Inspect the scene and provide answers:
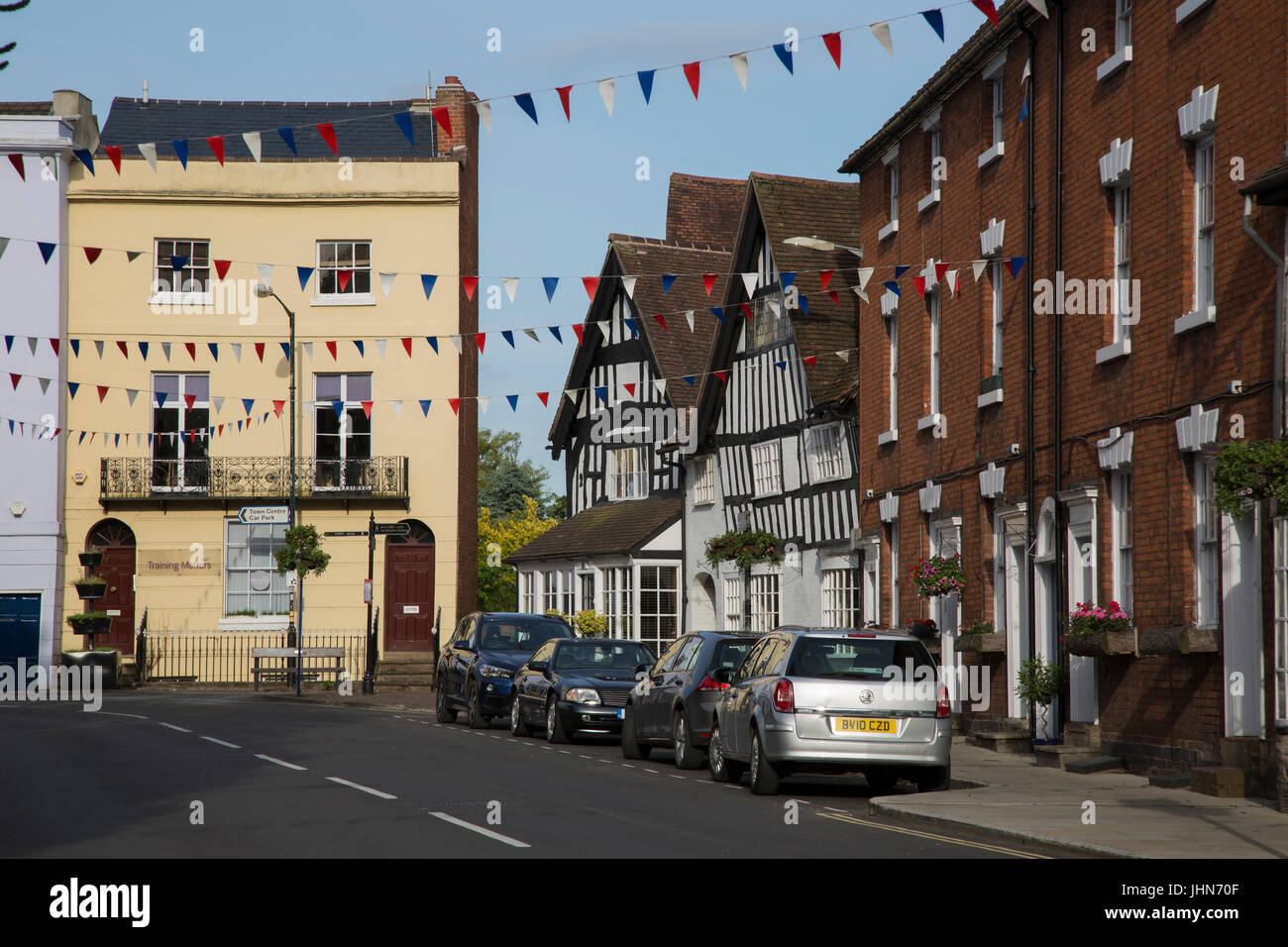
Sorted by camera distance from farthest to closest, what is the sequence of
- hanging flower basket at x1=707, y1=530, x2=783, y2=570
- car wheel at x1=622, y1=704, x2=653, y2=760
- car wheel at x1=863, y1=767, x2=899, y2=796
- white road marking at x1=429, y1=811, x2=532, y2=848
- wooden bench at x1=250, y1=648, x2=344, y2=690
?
wooden bench at x1=250, y1=648, x2=344, y2=690 → hanging flower basket at x1=707, y1=530, x2=783, y2=570 → car wheel at x1=622, y1=704, x2=653, y2=760 → car wheel at x1=863, y1=767, x2=899, y2=796 → white road marking at x1=429, y1=811, x2=532, y2=848

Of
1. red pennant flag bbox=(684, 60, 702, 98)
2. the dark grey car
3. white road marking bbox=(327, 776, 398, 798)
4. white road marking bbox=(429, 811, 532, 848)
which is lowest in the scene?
white road marking bbox=(327, 776, 398, 798)

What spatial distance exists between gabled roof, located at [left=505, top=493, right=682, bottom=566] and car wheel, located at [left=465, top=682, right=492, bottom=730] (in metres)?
13.8

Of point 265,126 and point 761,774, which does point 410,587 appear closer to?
point 265,126

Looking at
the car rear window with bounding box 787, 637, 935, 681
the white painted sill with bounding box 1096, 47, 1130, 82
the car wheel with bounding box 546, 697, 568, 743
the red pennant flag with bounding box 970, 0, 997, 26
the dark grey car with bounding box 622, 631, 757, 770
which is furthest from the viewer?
the car wheel with bounding box 546, 697, 568, 743

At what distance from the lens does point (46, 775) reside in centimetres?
1722

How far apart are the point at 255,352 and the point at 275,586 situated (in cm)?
581

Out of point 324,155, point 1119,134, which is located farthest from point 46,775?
point 324,155

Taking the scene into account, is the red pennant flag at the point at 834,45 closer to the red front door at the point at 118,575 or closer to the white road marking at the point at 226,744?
the white road marking at the point at 226,744

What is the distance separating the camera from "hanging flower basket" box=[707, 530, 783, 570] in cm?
3484

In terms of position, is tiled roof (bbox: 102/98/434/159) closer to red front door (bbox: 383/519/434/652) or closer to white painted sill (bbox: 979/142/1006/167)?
red front door (bbox: 383/519/434/652)

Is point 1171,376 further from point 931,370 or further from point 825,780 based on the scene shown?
point 931,370

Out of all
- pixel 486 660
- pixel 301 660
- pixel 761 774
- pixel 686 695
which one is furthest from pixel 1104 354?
pixel 301 660

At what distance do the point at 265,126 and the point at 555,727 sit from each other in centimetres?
2581

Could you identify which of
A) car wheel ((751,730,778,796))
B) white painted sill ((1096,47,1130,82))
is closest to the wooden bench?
car wheel ((751,730,778,796))
